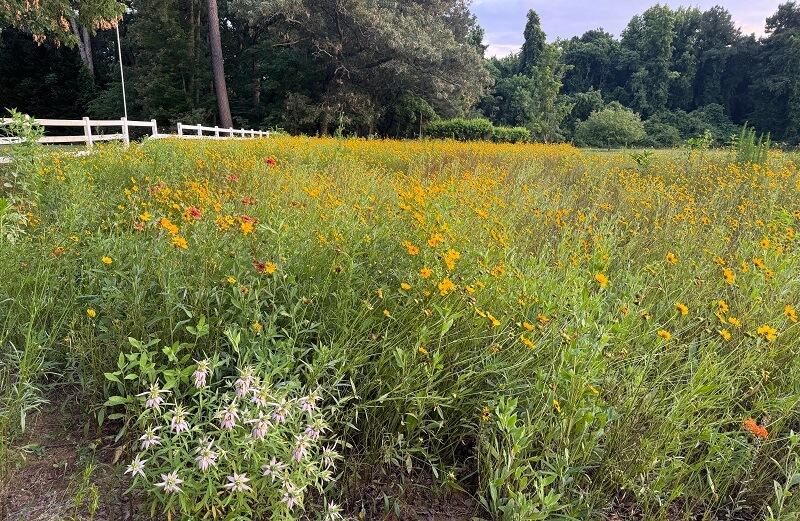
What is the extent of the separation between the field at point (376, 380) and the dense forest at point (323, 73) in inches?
471

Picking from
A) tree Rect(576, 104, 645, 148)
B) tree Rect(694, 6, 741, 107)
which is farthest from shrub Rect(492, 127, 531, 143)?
tree Rect(694, 6, 741, 107)

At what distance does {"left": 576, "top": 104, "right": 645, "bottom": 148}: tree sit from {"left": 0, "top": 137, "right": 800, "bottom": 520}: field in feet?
97.6

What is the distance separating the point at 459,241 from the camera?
2.60m

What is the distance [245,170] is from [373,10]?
752 inches

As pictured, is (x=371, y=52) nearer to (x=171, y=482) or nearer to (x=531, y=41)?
(x=171, y=482)

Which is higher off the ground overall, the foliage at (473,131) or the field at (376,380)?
the foliage at (473,131)

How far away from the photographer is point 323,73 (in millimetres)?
26250

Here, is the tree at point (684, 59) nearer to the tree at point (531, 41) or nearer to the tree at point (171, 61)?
the tree at point (531, 41)

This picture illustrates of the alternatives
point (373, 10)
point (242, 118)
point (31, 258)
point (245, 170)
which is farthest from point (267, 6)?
point (31, 258)

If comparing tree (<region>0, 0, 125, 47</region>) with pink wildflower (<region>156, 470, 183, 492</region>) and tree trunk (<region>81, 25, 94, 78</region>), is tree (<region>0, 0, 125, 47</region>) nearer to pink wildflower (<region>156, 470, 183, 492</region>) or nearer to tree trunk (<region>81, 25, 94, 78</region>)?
pink wildflower (<region>156, 470, 183, 492</region>)

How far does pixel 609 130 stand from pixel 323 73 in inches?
700

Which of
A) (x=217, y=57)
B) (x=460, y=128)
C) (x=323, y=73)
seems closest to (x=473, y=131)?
(x=460, y=128)

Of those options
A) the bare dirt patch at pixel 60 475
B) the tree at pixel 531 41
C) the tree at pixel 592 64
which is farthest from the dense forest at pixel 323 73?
the bare dirt patch at pixel 60 475

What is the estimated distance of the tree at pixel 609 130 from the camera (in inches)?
1158
